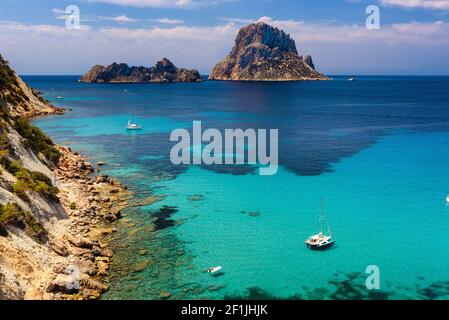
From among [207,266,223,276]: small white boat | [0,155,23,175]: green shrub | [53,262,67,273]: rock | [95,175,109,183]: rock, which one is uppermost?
[0,155,23,175]: green shrub

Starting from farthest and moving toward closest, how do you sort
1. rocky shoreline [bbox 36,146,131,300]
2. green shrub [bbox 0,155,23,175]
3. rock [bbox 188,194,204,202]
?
rock [bbox 188,194,204,202] → green shrub [bbox 0,155,23,175] → rocky shoreline [bbox 36,146,131,300]

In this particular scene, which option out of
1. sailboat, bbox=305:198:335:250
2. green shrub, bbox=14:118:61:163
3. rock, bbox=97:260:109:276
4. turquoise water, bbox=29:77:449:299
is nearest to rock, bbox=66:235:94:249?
turquoise water, bbox=29:77:449:299

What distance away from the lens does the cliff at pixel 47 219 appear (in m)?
28.7

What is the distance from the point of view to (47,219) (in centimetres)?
3816

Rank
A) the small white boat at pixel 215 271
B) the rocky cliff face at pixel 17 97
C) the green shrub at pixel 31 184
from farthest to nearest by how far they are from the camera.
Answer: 1. the rocky cliff face at pixel 17 97
2. the green shrub at pixel 31 184
3. the small white boat at pixel 215 271

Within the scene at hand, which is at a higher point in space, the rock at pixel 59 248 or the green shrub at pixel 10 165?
the green shrub at pixel 10 165

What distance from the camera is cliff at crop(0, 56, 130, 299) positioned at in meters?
28.7

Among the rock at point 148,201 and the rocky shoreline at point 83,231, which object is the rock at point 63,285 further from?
the rock at point 148,201

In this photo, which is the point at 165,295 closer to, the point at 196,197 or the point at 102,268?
the point at 102,268

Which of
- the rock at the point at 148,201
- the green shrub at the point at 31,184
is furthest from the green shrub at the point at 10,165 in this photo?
the rock at the point at 148,201

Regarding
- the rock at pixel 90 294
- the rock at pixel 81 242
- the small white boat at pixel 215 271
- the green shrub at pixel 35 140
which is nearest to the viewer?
the rock at pixel 90 294

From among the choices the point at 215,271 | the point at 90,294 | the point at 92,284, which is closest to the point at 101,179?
the point at 92,284

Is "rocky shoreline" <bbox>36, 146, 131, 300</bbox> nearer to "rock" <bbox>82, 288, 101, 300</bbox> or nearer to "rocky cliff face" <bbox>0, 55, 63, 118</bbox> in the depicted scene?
"rock" <bbox>82, 288, 101, 300</bbox>
